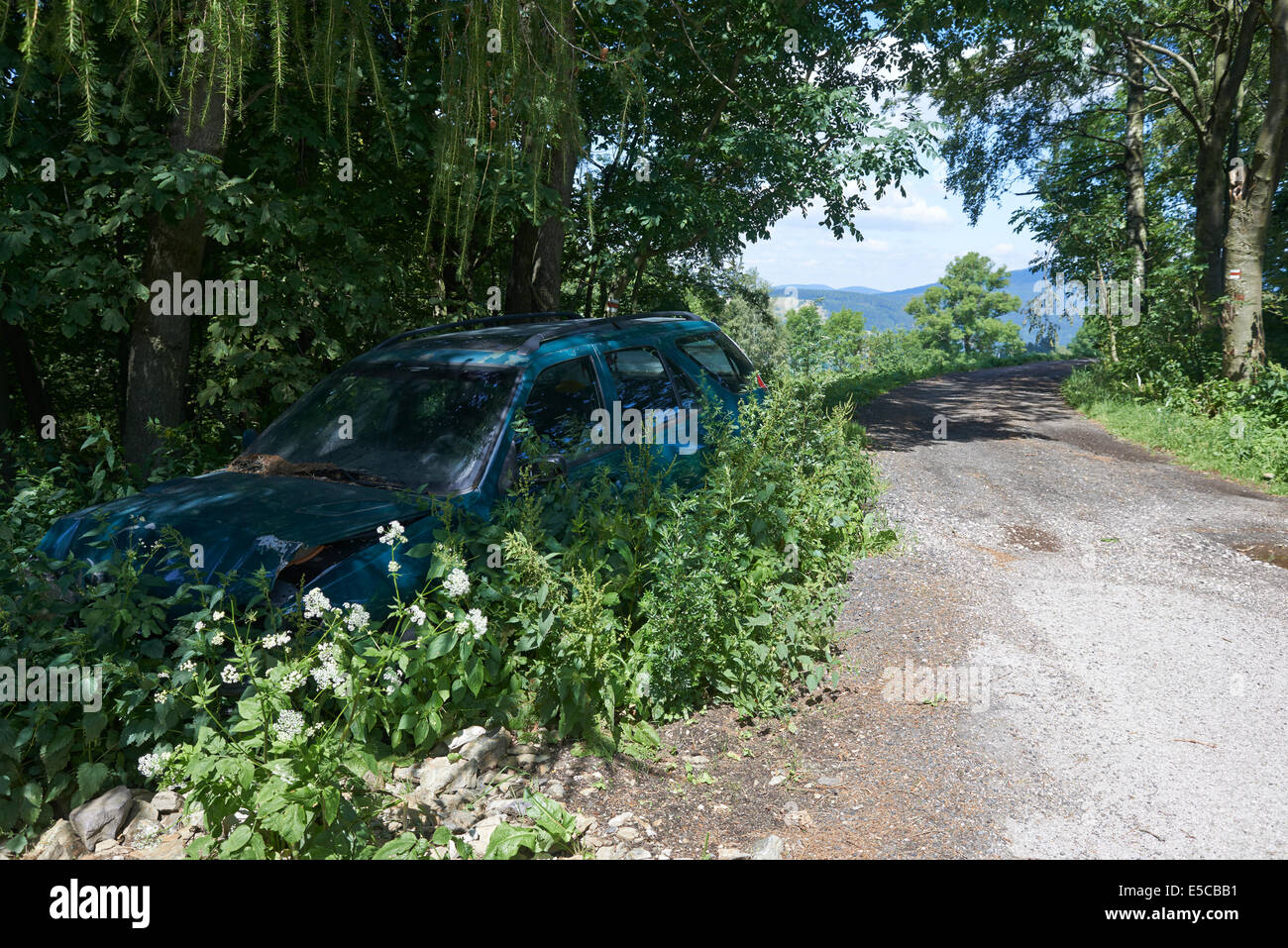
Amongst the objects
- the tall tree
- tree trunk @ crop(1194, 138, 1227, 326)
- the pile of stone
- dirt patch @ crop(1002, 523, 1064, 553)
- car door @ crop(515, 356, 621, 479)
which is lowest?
the pile of stone

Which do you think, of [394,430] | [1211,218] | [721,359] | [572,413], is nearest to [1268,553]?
[721,359]

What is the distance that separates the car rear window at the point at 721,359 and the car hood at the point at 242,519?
311 cm

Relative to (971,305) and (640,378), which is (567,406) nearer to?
(640,378)

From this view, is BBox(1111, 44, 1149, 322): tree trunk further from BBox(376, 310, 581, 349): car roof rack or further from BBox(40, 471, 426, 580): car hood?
BBox(40, 471, 426, 580): car hood

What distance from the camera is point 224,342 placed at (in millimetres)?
7309

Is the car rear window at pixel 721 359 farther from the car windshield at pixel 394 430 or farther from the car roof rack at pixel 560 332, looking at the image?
the car windshield at pixel 394 430

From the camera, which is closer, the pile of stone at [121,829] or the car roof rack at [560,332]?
the pile of stone at [121,829]

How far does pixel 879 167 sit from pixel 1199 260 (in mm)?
8351

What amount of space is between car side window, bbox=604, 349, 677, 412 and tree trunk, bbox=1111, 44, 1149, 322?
16.7 m

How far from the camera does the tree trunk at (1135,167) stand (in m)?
18.8

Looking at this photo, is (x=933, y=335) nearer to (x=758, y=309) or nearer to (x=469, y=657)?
(x=758, y=309)

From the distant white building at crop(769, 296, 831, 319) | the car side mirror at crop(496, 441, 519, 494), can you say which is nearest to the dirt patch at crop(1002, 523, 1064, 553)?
the car side mirror at crop(496, 441, 519, 494)

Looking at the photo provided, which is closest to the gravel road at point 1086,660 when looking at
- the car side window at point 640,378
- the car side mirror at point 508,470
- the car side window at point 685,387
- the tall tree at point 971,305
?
the car side window at point 685,387

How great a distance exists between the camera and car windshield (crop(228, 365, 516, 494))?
15.8 ft
